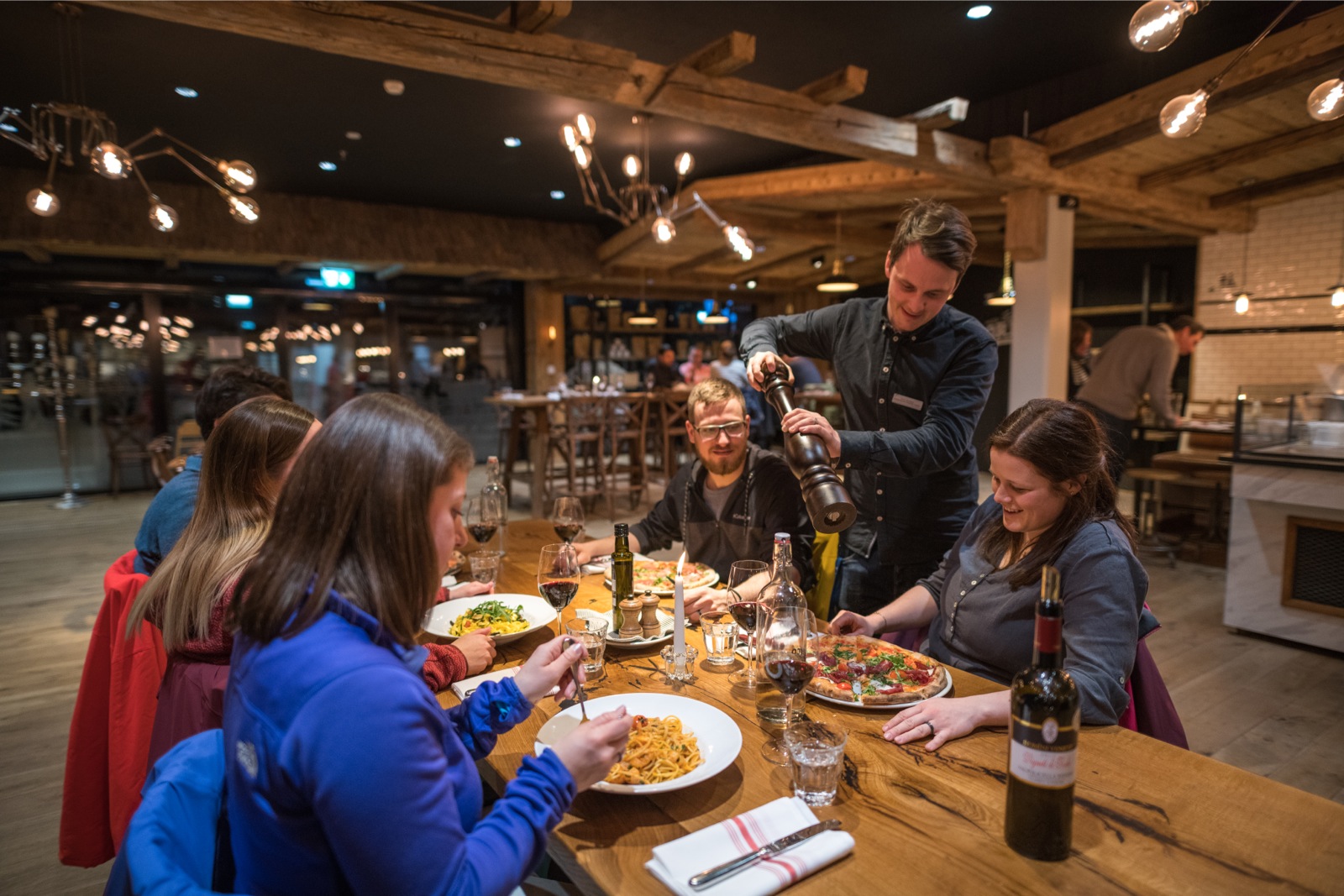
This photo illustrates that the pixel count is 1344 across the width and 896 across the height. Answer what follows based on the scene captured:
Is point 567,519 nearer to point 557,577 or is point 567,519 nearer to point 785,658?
point 557,577

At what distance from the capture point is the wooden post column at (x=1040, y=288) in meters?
6.24

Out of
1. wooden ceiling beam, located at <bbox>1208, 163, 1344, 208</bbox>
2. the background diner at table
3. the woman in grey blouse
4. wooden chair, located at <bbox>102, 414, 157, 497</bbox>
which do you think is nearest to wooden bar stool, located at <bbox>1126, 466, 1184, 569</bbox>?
the background diner at table

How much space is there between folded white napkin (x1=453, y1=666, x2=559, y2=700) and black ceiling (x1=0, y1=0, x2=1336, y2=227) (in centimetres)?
408

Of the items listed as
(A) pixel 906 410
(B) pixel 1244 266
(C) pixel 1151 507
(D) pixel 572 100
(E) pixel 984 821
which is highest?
(D) pixel 572 100

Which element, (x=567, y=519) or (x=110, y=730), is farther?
(x=567, y=519)

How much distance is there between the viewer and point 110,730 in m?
1.81

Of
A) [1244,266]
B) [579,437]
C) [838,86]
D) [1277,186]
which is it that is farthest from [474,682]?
[1244,266]

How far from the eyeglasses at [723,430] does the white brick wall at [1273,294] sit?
878cm

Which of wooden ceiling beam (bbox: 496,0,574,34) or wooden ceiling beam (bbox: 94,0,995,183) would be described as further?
wooden ceiling beam (bbox: 496,0,574,34)

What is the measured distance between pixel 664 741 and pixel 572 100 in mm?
5714

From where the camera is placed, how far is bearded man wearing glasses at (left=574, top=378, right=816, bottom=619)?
2.38 m

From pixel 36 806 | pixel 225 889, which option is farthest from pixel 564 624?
pixel 36 806

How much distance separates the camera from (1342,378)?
232 inches

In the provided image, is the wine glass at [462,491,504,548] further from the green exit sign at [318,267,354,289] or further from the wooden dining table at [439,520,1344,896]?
the green exit sign at [318,267,354,289]
